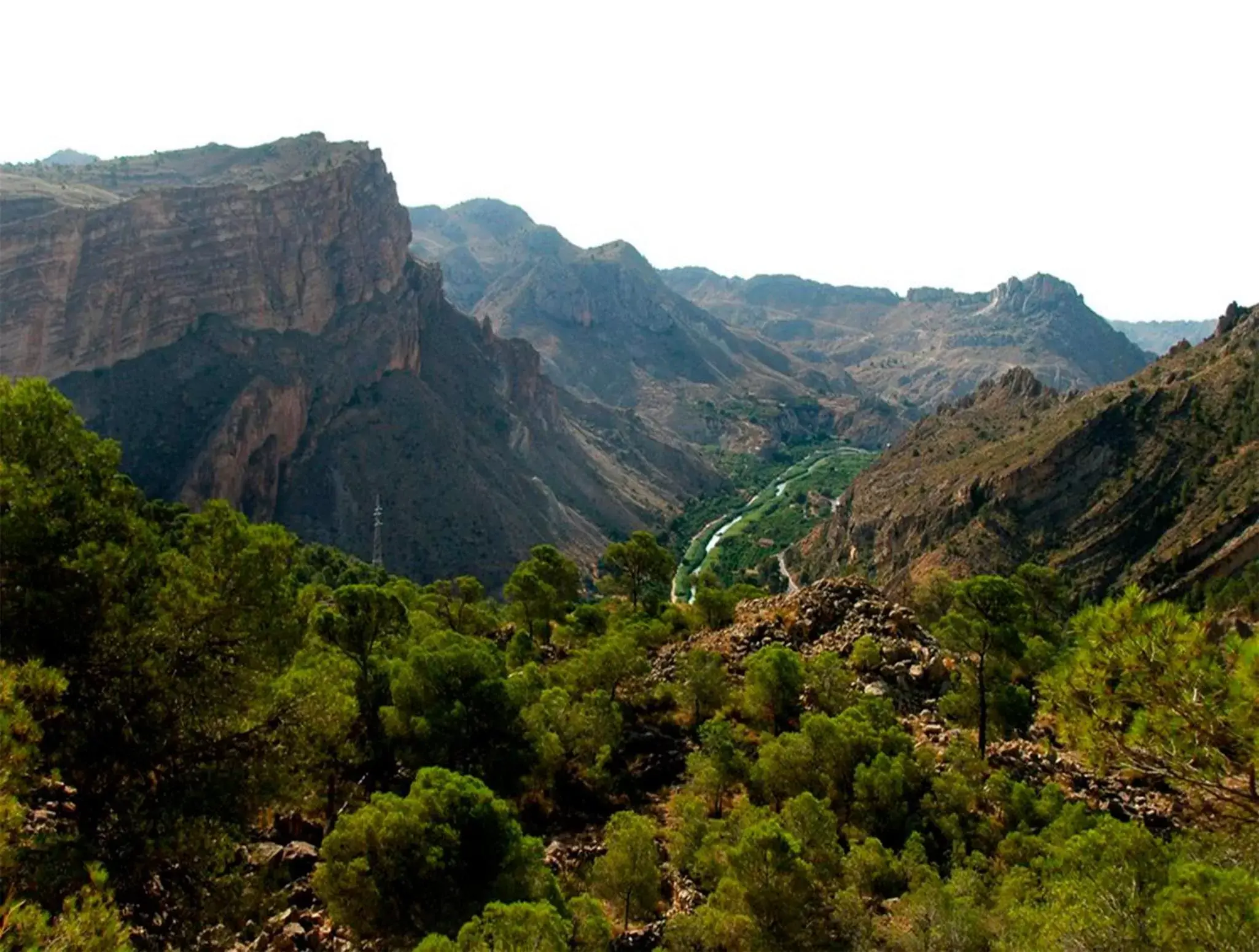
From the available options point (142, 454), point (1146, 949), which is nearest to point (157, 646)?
point (1146, 949)

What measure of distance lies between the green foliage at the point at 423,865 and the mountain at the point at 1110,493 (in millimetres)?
59957

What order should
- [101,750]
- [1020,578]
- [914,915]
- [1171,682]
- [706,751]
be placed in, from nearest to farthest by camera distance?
[1171,682] → [101,750] → [914,915] → [706,751] → [1020,578]

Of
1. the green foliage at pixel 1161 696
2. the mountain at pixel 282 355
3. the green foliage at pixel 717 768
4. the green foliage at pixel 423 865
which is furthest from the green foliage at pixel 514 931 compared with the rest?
the mountain at pixel 282 355

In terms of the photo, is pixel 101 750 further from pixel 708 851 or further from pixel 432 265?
pixel 432 265

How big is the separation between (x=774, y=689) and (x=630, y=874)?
10654mm

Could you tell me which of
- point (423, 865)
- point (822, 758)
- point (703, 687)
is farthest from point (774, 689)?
point (423, 865)

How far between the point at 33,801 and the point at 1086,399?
105 m

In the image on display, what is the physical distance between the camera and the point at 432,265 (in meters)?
154

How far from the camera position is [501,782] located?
22.2 metres

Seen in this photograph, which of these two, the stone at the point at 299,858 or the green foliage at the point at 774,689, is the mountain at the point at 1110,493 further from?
the stone at the point at 299,858

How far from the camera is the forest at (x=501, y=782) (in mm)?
10867

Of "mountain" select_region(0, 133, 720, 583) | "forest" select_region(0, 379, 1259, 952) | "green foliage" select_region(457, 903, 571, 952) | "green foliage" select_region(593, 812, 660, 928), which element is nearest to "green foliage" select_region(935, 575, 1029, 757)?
"forest" select_region(0, 379, 1259, 952)

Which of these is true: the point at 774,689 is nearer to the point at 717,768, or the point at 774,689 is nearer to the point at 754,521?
the point at 717,768

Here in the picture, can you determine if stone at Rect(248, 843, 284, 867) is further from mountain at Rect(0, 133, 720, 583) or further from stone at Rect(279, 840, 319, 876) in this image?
mountain at Rect(0, 133, 720, 583)
